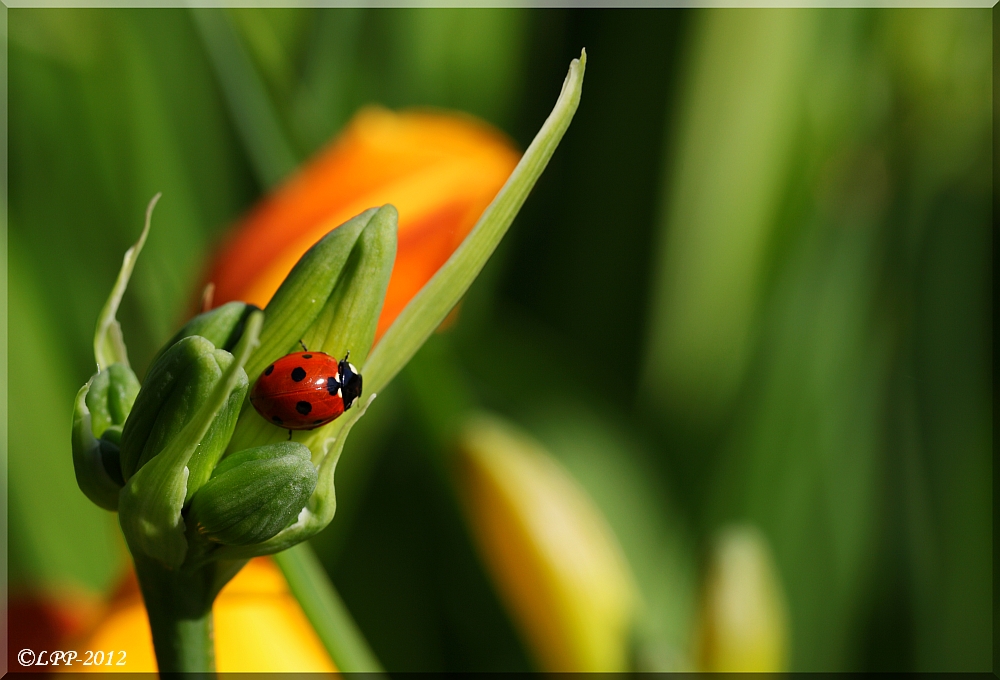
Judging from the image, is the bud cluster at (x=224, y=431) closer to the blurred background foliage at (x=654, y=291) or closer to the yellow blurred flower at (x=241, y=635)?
the yellow blurred flower at (x=241, y=635)

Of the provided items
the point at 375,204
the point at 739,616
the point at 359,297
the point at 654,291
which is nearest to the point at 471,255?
the point at 359,297

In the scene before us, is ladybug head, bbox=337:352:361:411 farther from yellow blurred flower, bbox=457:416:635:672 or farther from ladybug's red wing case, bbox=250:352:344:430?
yellow blurred flower, bbox=457:416:635:672

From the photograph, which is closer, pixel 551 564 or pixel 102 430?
→ pixel 102 430

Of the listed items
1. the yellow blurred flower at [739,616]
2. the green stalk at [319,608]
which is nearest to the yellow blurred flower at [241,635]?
the green stalk at [319,608]

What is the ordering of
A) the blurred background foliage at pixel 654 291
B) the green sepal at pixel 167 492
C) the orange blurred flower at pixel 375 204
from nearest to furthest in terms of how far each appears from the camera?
the green sepal at pixel 167 492 → the orange blurred flower at pixel 375 204 → the blurred background foliage at pixel 654 291

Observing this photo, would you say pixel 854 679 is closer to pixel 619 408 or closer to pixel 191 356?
pixel 619 408

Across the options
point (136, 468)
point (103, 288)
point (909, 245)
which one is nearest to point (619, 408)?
point (909, 245)

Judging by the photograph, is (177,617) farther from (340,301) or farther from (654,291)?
(654,291)

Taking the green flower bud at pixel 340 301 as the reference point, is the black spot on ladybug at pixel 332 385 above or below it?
below
